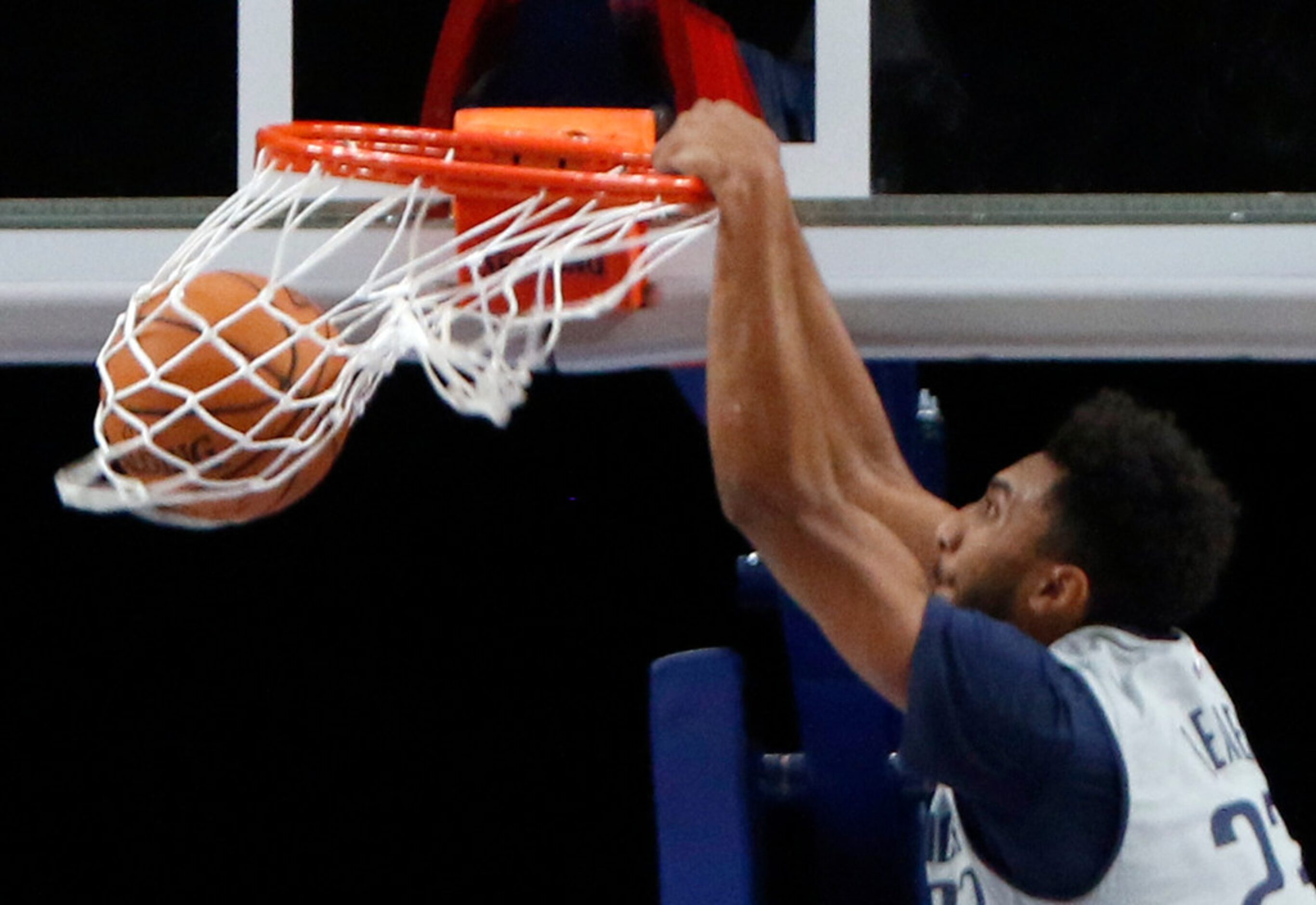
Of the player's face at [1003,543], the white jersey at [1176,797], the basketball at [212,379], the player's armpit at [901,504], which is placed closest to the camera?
the basketball at [212,379]

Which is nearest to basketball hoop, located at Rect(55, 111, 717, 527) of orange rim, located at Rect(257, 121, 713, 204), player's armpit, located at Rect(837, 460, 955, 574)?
orange rim, located at Rect(257, 121, 713, 204)

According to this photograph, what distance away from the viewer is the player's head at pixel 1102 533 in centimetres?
133

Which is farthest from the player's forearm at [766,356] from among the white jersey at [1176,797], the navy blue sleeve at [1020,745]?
the white jersey at [1176,797]

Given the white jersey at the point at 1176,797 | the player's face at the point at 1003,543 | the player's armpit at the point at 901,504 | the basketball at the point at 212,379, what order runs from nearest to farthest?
1. the basketball at the point at 212,379
2. the white jersey at the point at 1176,797
3. the player's face at the point at 1003,543
4. the player's armpit at the point at 901,504

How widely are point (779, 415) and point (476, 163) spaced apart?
28cm

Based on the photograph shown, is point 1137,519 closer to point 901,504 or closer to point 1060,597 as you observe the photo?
point 1060,597

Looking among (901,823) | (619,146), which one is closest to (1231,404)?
(901,823)

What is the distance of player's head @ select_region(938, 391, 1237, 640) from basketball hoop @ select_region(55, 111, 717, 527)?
365 mm

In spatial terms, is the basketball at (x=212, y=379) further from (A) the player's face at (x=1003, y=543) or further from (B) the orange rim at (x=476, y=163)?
(A) the player's face at (x=1003, y=543)

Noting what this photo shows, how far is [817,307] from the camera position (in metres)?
1.27

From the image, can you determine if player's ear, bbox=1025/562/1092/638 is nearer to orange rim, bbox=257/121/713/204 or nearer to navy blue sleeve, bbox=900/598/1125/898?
navy blue sleeve, bbox=900/598/1125/898

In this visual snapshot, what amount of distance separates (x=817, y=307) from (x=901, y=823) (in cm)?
60

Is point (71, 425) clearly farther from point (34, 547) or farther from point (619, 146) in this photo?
point (619, 146)

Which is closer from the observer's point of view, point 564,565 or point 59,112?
point 59,112
